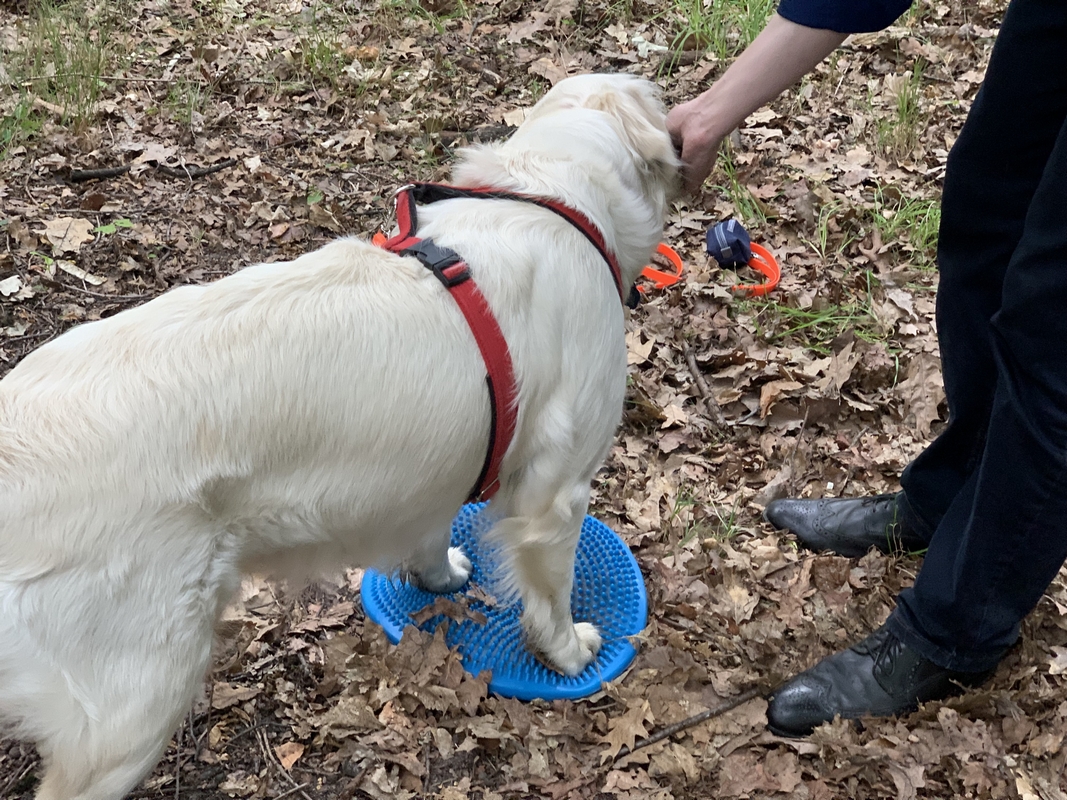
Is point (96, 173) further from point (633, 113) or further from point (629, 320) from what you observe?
point (633, 113)

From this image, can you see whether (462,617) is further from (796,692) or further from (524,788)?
(796,692)

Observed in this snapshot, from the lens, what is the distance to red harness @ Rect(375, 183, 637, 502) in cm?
200

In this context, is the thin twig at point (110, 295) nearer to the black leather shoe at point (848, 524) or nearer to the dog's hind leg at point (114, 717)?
the dog's hind leg at point (114, 717)

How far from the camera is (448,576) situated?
115 inches

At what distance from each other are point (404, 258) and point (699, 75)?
4060 mm

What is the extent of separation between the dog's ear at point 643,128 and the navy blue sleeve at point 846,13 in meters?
0.51

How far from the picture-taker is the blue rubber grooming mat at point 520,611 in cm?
267

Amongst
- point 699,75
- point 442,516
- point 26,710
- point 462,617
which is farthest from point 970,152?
point 699,75

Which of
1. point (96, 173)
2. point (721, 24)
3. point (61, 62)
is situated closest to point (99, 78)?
point (61, 62)

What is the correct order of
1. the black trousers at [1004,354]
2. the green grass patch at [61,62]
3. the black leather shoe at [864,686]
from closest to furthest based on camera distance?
the black trousers at [1004,354] → the black leather shoe at [864,686] → the green grass patch at [61,62]

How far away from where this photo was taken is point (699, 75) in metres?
5.44

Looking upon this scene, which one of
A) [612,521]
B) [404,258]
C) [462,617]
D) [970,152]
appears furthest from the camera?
[612,521]

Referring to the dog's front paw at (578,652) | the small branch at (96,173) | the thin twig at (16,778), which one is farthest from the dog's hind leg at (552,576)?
the small branch at (96,173)

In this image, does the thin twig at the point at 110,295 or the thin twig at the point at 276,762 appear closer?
the thin twig at the point at 276,762
